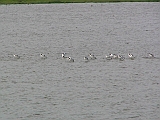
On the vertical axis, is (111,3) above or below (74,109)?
above

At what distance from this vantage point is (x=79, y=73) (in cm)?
3766

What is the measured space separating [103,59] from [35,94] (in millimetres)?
12318

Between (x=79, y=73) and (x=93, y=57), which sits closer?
(x=79, y=73)

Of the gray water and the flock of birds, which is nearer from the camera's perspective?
→ the gray water

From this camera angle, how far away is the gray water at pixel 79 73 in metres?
28.4

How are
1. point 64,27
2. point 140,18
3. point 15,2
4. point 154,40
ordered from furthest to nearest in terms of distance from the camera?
point 15,2 < point 140,18 < point 64,27 < point 154,40

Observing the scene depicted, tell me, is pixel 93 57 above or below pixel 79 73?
above

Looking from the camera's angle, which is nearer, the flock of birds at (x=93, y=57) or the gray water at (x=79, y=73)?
the gray water at (x=79, y=73)

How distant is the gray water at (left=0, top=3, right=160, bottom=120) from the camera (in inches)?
1117

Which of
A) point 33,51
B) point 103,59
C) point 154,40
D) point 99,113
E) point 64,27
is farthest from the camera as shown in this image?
point 64,27

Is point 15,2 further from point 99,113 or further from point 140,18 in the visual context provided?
point 99,113

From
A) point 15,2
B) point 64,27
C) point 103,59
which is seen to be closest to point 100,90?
point 103,59

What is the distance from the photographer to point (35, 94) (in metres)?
31.5

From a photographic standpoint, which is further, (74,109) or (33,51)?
(33,51)
